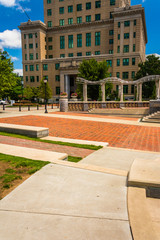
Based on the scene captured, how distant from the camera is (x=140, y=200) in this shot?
3.01m

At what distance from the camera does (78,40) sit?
2395 inches

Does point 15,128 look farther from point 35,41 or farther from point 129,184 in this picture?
point 35,41

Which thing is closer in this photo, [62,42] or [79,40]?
[79,40]

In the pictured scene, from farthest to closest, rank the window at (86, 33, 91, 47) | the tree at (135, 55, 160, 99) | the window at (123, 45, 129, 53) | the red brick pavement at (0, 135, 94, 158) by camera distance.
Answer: the window at (86, 33, 91, 47) < the window at (123, 45, 129, 53) < the tree at (135, 55, 160, 99) < the red brick pavement at (0, 135, 94, 158)

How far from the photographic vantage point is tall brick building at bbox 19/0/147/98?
51.9 meters

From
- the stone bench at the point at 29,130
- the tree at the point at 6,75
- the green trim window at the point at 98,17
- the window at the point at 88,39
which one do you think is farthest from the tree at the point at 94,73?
the green trim window at the point at 98,17

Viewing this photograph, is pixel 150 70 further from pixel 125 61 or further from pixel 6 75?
pixel 6 75

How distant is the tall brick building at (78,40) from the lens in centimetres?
5188

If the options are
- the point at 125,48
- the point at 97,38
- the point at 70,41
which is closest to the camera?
the point at 125,48

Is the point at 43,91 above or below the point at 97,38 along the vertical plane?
below

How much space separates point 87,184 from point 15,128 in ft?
22.6

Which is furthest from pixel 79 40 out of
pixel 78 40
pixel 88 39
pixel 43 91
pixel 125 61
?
pixel 43 91

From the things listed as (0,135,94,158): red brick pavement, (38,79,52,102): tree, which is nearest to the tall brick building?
(38,79,52,102): tree

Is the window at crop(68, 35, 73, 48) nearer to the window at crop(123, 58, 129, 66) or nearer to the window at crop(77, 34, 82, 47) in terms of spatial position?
the window at crop(77, 34, 82, 47)
